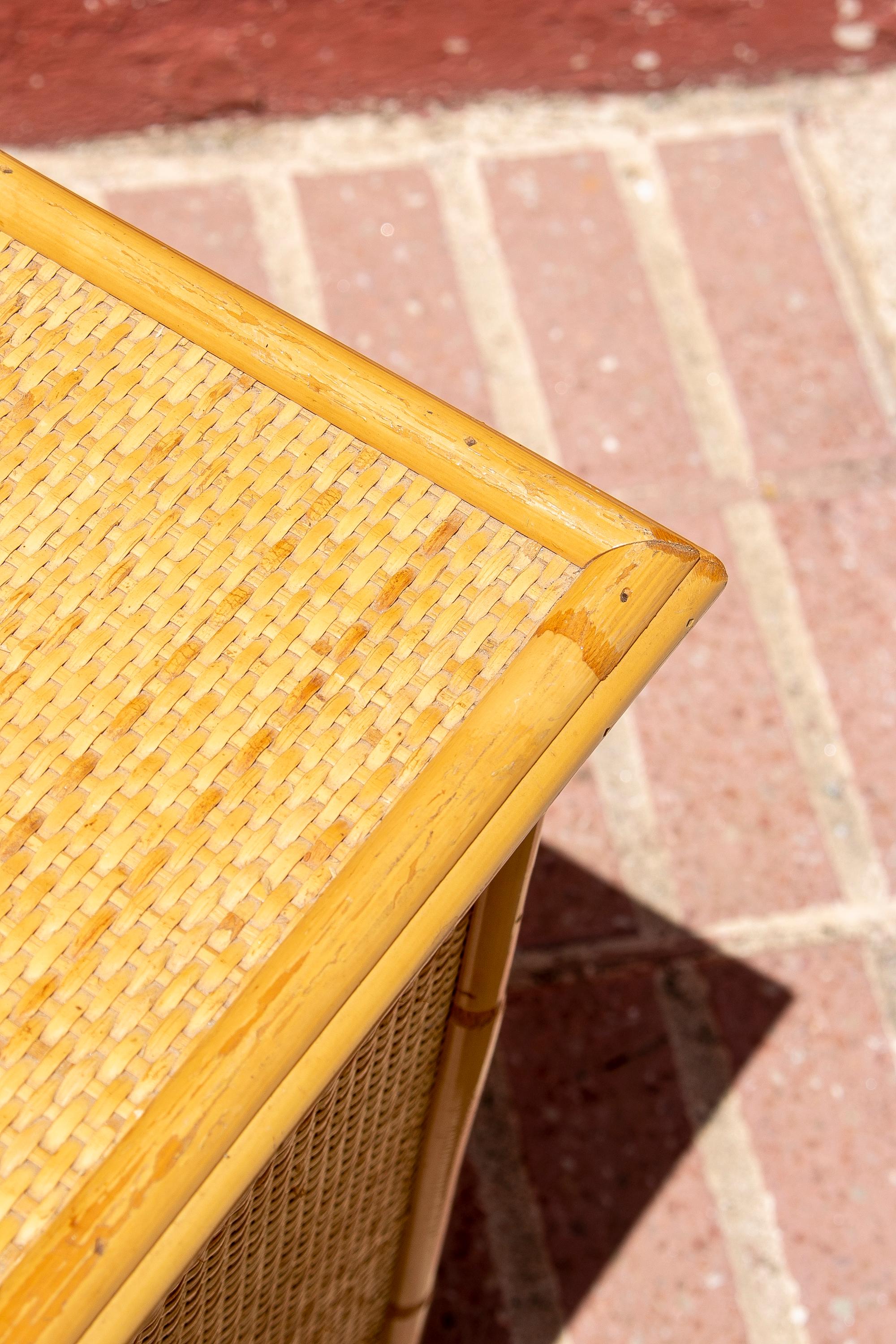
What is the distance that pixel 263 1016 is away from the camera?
1.55 feet

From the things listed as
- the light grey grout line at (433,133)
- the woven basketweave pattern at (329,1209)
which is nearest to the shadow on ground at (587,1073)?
the woven basketweave pattern at (329,1209)

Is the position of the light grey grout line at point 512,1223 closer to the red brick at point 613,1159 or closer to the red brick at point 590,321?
the red brick at point 613,1159

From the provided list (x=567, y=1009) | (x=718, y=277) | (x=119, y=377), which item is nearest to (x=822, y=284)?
(x=718, y=277)

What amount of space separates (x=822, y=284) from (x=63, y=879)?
129cm

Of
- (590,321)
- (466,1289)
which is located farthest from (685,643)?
(466,1289)

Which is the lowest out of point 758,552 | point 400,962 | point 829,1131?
point 829,1131

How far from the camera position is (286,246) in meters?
1.51

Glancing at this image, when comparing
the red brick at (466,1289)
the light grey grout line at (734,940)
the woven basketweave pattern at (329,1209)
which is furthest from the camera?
the light grey grout line at (734,940)

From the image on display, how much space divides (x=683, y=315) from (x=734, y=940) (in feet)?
2.24

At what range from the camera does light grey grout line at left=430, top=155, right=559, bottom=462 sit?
4.75 ft

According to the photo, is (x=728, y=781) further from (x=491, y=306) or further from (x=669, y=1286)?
(x=491, y=306)

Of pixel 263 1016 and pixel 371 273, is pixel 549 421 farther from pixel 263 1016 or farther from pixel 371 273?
pixel 263 1016

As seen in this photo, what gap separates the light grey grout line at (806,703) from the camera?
127 cm

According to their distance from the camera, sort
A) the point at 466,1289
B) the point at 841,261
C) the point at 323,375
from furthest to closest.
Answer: the point at 841,261 → the point at 466,1289 → the point at 323,375
